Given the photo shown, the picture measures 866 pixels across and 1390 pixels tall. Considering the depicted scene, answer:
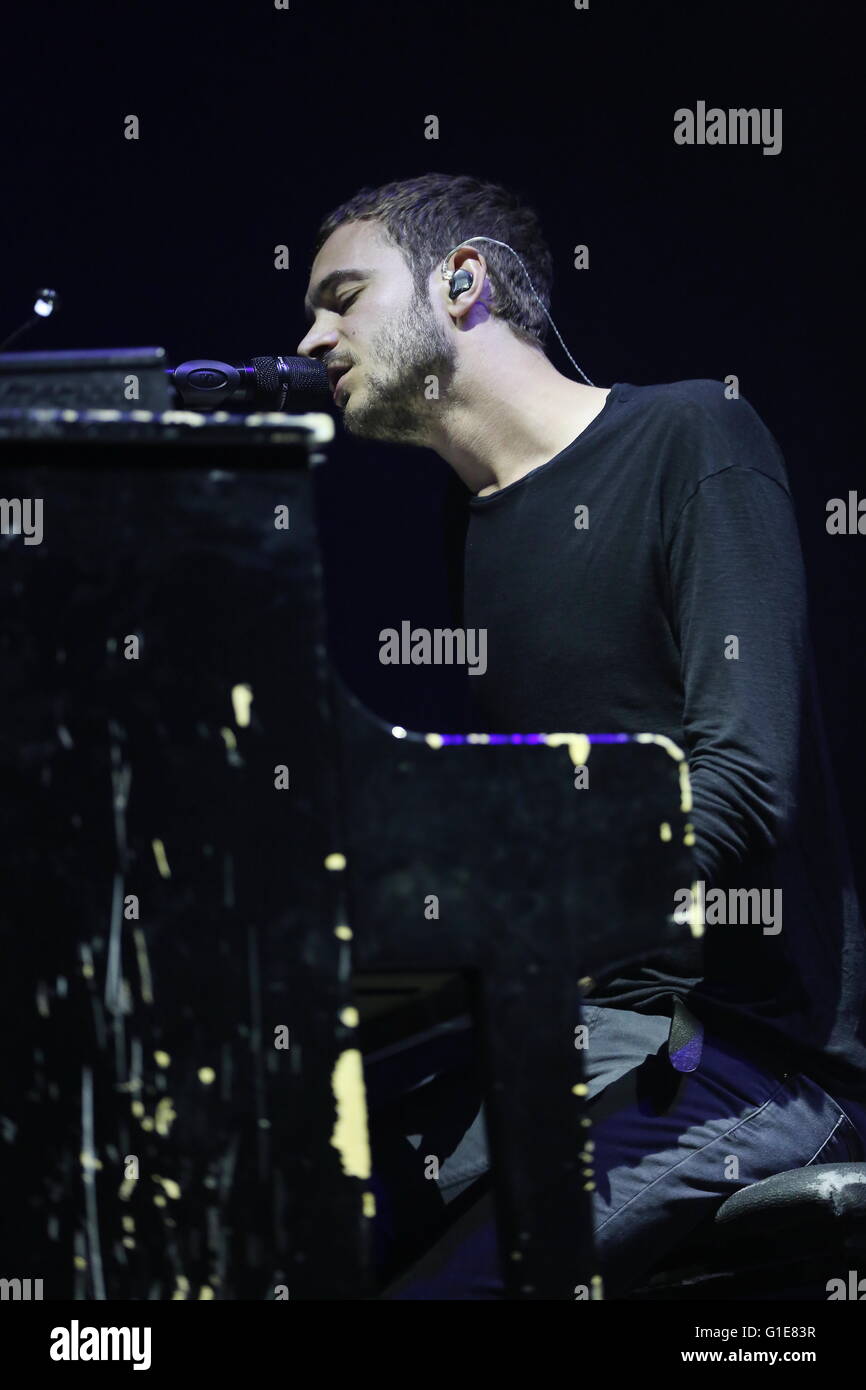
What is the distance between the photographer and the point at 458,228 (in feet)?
6.70

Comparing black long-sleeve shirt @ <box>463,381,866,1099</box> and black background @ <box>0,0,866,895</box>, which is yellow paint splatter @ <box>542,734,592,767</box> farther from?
black background @ <box>0,0,866,895</box>

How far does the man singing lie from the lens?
4.62 feet

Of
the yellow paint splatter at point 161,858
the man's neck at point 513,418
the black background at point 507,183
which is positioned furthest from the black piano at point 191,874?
the black background at point 507,183

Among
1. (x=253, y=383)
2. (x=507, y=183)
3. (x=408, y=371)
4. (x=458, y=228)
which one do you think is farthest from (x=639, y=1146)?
(x=507, y=183)

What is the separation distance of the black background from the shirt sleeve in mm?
711

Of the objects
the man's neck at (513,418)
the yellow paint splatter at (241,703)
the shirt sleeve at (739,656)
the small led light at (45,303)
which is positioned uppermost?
the man's neck at (513,418)

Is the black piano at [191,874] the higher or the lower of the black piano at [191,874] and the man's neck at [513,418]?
the lower

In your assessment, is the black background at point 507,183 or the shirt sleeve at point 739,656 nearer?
the shirt sleeve at point 739,656

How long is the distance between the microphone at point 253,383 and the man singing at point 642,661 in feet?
0.83

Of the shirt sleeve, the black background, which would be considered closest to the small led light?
the shirt sleeve

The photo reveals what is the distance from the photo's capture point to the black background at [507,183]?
225 centimetres

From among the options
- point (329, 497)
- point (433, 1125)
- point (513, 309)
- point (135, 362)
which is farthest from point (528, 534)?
point (135, 362)

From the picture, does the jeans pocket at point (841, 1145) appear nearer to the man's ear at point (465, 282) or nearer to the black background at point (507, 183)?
the black background at point (507, 183)
